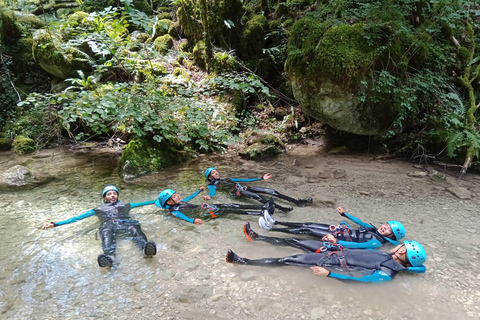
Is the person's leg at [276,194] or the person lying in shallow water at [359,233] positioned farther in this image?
the person's leg at [276,194]

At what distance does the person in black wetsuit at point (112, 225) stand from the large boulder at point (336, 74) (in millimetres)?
5489

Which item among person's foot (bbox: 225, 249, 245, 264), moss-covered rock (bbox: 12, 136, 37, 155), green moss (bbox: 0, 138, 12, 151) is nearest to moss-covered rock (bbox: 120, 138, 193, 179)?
person's foot (bbox: 225, 249, 245, 264)

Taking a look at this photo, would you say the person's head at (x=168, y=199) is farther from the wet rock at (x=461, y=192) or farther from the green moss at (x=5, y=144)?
the green moss at (x=5, y=144)

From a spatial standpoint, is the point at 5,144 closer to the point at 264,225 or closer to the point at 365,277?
the point at 264,225

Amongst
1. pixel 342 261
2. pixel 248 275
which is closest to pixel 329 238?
pixel 342 261

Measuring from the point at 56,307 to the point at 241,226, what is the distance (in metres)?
2.98

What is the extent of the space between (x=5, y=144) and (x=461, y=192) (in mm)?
16093

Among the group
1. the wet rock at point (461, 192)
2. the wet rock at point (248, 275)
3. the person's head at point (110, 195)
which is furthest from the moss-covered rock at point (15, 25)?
the wet rock at point (461, 192)

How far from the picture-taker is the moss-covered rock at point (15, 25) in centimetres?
1380

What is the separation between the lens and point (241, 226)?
5070 mm

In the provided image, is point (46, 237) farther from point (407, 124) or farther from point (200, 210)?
point (407, 124)

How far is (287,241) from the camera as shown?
14.6ft

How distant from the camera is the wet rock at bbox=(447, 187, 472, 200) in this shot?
5.67 meters

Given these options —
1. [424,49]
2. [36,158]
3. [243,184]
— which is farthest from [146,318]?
[36,158]
